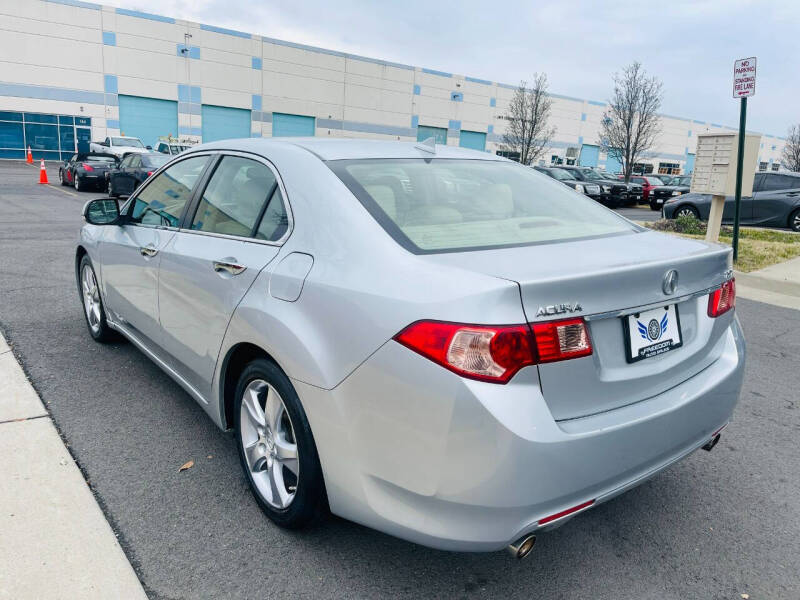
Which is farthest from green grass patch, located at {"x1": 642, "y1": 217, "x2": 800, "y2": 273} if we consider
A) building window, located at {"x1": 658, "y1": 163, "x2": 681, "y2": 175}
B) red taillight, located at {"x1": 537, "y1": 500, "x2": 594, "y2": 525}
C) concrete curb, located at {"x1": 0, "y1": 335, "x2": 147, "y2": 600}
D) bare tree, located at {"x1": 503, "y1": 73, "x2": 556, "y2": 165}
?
building window, located at {"x1": 658, "y1": 163, "x2": 681, "y2": 175}

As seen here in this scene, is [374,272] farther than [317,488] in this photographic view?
No

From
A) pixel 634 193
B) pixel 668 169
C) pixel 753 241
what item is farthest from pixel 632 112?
pixel 668 169

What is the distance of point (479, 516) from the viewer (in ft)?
6.24

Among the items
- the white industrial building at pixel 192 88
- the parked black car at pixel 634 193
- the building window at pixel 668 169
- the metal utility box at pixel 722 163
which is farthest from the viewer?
the building window at pixel 668 169

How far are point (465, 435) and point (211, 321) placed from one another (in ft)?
5.00

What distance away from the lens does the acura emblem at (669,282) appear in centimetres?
221

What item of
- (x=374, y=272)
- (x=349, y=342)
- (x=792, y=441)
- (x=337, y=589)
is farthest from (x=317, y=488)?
(x=792, y=441)

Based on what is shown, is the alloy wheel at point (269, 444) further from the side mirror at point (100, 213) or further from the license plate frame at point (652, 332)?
the side mirror at point (100, 213)

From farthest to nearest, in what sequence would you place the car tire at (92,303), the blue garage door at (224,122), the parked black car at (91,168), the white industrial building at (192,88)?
the blue garage door at (224,122)
the white industrial building at (192,88)
the parked black car at (91,168)
the car tire at (92,303)

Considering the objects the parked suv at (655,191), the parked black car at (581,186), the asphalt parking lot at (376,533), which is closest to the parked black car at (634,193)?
the parked suv at (655,191)

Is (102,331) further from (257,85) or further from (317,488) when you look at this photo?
(257,85)

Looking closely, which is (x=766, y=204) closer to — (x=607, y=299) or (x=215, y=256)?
(x=607, y=299)

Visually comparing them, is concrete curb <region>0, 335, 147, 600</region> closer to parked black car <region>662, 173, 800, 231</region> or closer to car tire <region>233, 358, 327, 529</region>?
car tire <region>233, 358, 327, 529</region>

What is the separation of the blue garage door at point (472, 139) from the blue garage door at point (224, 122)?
20.4 m
